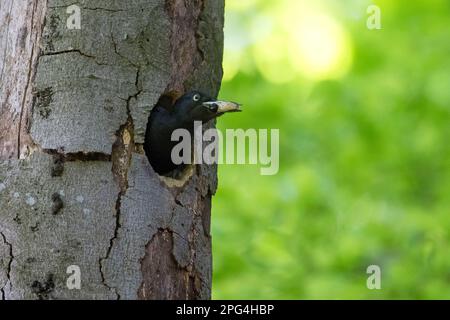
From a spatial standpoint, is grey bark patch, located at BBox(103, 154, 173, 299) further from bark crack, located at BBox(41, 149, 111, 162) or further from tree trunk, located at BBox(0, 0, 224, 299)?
bark crack, located at BBox(41, 149, 111, 162)

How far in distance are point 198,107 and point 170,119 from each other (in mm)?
158

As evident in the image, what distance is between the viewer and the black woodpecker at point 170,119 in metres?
4.18

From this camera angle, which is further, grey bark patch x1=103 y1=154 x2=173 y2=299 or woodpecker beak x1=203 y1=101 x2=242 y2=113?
woodpecker beak x1=203 y1=101 x2=242 y2=113

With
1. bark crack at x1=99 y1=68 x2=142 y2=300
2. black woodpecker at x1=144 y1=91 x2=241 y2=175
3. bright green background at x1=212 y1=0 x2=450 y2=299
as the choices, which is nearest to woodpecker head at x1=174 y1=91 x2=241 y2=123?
black woodpecker at x1=144 y1=91 x2=241 y2=175

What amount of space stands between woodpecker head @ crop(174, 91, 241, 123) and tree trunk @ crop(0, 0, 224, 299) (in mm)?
90

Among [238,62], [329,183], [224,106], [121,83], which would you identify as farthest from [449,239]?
[121,83]

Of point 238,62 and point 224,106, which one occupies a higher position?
point 238,62

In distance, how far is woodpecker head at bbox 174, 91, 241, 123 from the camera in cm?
426

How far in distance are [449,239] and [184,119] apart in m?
4.76

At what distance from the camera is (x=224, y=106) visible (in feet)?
14.2

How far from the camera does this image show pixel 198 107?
430 centimetres
